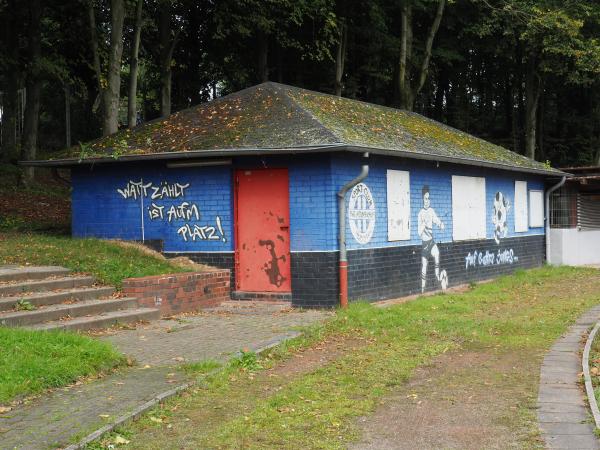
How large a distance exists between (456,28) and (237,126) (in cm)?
2246

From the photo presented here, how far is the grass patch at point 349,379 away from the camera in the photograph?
229 inches

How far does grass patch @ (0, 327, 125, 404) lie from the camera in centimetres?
668

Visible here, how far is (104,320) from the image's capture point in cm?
1011

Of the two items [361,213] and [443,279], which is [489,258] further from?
[361,213]

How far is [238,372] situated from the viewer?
7.92 m

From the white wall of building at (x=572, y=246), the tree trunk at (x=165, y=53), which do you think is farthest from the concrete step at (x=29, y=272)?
the white wall of building at (x=572, y=246)

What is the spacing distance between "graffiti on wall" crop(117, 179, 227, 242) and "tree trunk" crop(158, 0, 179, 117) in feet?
32.7

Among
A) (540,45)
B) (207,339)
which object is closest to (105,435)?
(207,339)

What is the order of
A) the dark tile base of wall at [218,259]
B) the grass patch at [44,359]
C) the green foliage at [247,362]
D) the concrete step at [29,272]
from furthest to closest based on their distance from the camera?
the dark tile base of wall at [218,259], the concrete step at [29,272], the green foliage at [247,362], the grass patch at [44,359]

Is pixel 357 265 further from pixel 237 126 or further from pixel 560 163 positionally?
pixel 560 163

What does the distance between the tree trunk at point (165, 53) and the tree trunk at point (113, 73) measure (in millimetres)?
5528

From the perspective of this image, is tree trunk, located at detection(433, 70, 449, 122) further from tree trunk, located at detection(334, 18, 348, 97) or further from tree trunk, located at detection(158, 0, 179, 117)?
tree trunk, located at detection(158, 0, 179, 117)

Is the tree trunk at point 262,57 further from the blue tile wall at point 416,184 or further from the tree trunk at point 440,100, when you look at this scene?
the tree trunk at point 440,100

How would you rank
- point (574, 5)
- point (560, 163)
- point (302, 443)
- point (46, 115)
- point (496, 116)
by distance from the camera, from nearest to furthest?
point (302, 443) < point (574, 5) < point (560, 163) < point (496, 116) < point (46, 115)
